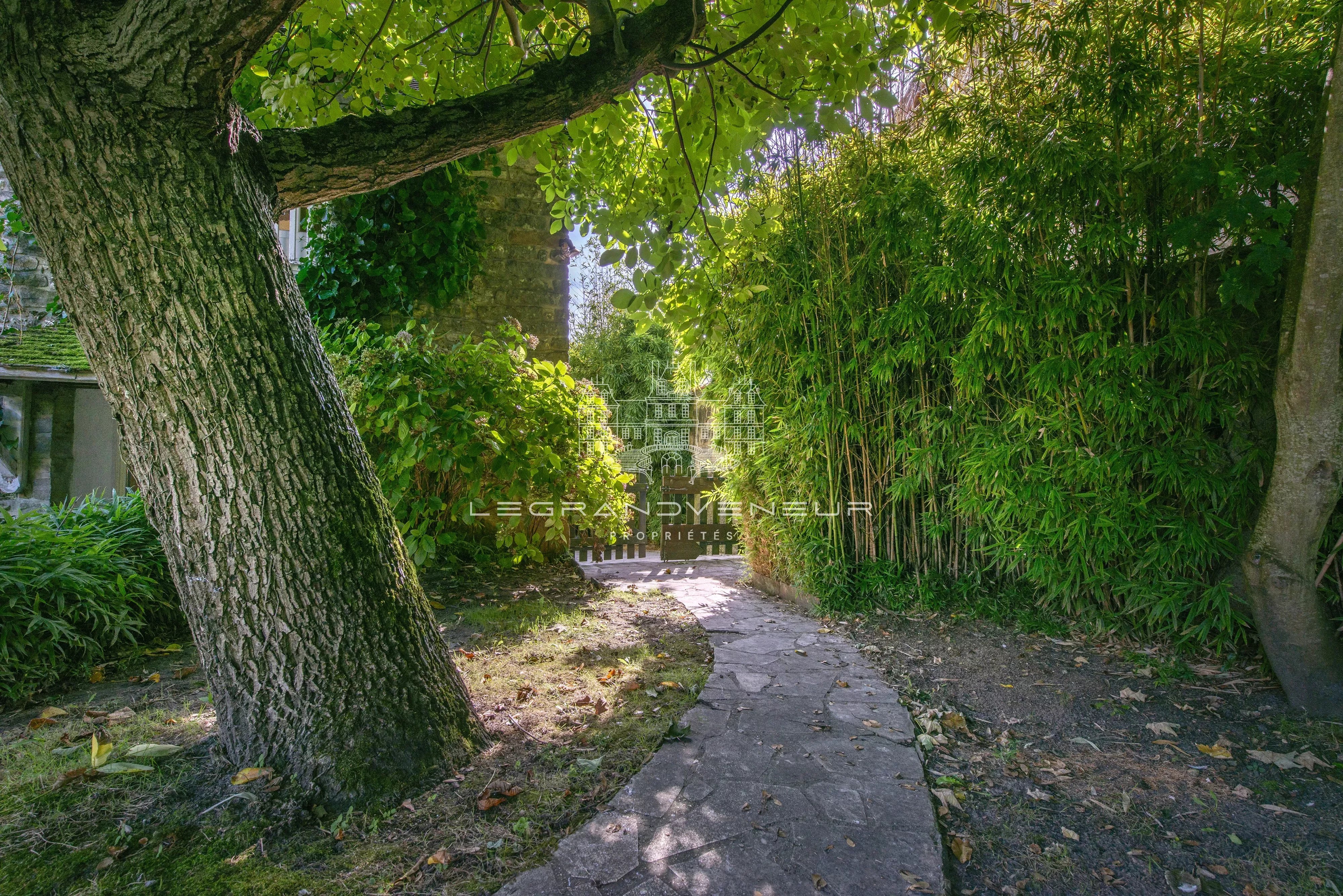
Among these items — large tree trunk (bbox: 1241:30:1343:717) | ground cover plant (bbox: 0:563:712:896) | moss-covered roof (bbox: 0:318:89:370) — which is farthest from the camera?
moss-covered roof (bbox: 0:318:89:370)

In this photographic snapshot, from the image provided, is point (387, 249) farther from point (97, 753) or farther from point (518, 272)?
point (97, 753)

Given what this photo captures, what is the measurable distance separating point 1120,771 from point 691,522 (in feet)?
14.2

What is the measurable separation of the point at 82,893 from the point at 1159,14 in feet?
14.9

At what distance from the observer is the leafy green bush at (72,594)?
2.49m

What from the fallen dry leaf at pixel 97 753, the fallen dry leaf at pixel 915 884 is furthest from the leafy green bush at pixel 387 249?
the fallen dry leaf at pixel 915 884

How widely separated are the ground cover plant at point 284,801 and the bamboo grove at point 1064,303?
187 cm

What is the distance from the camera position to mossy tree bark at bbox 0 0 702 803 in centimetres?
148

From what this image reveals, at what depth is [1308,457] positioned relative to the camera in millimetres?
2268

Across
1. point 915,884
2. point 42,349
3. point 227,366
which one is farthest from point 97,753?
point 42,349

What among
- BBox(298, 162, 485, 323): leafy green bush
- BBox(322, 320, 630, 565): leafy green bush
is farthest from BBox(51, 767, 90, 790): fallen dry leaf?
BBox(298, 162, 485, 323): leafy green bush

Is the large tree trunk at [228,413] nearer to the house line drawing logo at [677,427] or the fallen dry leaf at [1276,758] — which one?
the fallen dry leaf at [1276,758]

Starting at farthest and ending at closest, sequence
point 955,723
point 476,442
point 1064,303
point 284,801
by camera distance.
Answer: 1. point 476,442
2. point 1064,303
3. point 955,723
4. point 284,801

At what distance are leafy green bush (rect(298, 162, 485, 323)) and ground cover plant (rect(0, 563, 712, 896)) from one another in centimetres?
347

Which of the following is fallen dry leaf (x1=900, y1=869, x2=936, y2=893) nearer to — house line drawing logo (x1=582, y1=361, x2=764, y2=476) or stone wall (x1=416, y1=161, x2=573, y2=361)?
house line drawing logo (x1=582, y1=361, x2=764, y2=476)
